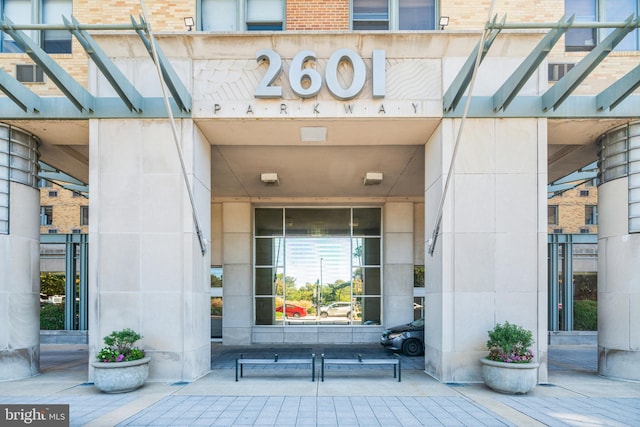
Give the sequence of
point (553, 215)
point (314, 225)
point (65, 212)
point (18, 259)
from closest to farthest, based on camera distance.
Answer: point (18, 259) < point (314, 225) < point (553, 215) < point (65, 212)

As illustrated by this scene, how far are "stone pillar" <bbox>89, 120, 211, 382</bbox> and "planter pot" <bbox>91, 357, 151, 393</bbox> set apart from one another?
847 millimetres

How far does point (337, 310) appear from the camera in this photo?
721 inches

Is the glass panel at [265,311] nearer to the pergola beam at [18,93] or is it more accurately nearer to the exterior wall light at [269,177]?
the exterior wall light at [269,177]

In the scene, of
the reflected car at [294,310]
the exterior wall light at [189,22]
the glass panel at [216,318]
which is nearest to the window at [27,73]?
the exterior wall light at [189,22]

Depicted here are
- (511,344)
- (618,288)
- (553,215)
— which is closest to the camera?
(511,344)

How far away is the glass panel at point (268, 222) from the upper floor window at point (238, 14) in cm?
822

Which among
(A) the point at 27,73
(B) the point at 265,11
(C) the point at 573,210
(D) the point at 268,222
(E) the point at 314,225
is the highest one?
(B) the point at 265,11

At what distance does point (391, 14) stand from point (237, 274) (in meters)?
10.7

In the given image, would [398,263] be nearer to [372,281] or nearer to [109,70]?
[372,281]

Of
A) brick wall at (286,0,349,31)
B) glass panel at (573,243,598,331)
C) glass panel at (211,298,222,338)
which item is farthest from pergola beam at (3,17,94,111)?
glass panel at (573,243,598,331)

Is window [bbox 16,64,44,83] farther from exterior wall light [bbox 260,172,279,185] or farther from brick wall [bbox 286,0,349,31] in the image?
brick wall [bbox 286,0,349,31]

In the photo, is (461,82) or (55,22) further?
(55,22)

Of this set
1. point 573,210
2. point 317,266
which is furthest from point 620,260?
point 573,210

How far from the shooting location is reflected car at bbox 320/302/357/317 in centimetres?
1828
